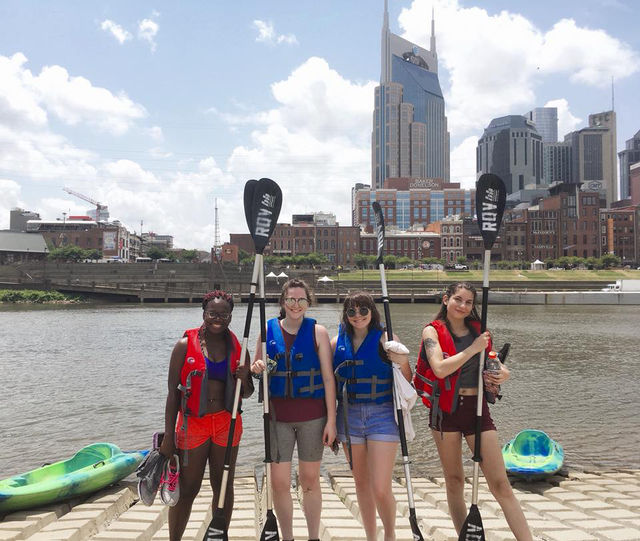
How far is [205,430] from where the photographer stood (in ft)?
14.8

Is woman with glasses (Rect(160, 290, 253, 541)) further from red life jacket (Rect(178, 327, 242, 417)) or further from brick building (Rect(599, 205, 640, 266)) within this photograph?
brick building (Rect(599, 205, 640, 266))

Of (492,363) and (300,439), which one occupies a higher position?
(492,363)

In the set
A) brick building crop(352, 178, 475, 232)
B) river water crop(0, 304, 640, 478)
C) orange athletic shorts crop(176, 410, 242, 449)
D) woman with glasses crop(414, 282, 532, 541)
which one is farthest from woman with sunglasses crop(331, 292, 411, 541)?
brick building crop(352, 178, 475, 232)

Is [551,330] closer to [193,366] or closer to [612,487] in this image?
[612,487]

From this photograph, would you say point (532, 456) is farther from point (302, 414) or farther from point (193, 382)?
point (193, 382)

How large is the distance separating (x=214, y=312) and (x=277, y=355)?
0.67 meters

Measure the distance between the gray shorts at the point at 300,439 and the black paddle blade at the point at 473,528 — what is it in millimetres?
1419

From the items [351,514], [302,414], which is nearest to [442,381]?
[302,414]

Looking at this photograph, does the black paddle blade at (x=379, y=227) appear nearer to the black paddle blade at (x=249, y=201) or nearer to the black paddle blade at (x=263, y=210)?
the black paddle blade at (x=263, y=210)

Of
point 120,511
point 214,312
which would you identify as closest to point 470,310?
point 214,312

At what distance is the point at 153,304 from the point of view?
67750mm

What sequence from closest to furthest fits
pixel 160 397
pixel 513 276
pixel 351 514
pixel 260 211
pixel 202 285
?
pixel 260 211, pixel 351 514, pixel 160 397, pixel 202 285, pixel 513 276

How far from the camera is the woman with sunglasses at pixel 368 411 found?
445cm

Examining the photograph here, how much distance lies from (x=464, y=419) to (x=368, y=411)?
835 millimetres
